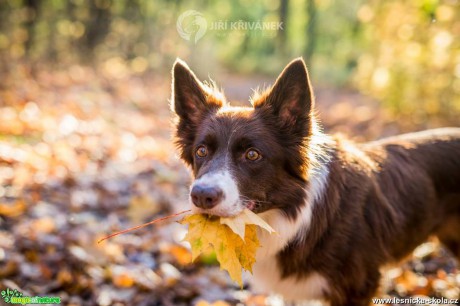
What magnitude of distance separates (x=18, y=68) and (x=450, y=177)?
12.6 meters

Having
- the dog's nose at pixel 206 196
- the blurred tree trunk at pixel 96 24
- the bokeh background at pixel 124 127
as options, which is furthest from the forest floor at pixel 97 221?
the blurred tree trunk at pixel 96 24

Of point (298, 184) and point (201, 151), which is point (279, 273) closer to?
point (298, 184)

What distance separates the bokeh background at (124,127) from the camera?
15.1 ft

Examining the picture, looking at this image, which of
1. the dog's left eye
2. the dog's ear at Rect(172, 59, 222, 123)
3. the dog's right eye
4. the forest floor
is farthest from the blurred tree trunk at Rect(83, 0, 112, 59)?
the dog's left eye

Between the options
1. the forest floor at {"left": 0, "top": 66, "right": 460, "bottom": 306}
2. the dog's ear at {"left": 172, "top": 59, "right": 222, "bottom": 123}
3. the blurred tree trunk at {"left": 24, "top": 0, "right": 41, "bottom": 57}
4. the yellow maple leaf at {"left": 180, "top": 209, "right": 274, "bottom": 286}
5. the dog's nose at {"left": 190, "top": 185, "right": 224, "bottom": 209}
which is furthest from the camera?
the blurred tree trunk at {"left": 24, "top": 0, "right": 41, "bottom": 57}

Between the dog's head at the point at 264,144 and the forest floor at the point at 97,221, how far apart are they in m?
0.93

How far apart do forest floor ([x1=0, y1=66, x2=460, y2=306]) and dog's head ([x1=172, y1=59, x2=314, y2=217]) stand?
0.93m

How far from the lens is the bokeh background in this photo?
15.1 ft

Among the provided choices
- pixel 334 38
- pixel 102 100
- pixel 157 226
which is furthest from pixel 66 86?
pixel 334 38

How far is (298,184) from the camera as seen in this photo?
3.57 meters

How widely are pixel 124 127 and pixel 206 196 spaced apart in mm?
9706

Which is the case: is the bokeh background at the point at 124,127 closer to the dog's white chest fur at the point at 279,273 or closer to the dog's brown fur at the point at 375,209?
the dog's white chest fur at the point at 279,273

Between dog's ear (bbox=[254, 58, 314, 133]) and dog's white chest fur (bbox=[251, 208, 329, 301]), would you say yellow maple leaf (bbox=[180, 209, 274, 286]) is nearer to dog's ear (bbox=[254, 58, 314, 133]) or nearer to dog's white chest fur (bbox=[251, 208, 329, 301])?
dog's white chest fur (bbox=[251, 208, 329, 301])

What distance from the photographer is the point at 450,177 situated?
434 centimetres
